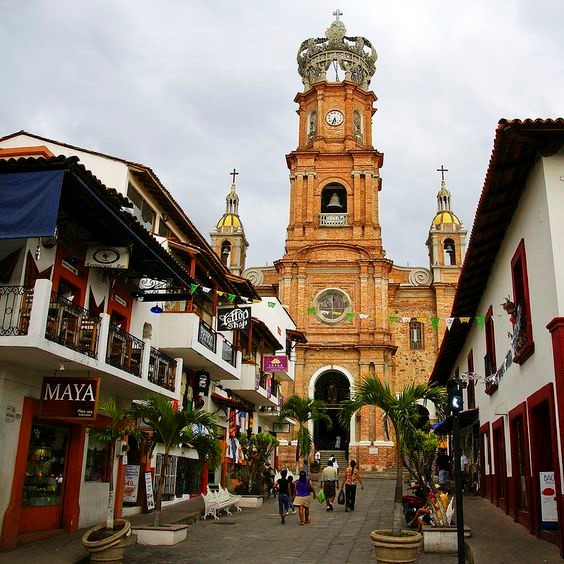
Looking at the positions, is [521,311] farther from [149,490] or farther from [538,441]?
[149,490]

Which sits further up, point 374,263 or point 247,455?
point 374,263

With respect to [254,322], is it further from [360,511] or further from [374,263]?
[374,263]

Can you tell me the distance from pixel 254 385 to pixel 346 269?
1845 centimetres

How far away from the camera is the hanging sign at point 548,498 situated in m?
11.5

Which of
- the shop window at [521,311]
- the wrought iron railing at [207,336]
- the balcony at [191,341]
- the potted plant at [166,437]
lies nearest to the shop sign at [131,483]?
the balcony at [191,341]

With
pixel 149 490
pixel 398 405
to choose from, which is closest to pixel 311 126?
pixel 149 490

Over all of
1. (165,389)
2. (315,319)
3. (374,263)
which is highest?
(374,263)

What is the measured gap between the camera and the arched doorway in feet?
145

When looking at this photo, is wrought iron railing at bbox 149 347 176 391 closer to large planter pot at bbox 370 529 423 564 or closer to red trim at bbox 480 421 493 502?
large planter pot at bbox 370 529 423 564

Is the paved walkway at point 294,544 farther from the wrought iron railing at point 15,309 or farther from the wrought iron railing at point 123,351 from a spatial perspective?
the wrought iron railing at point 15,309

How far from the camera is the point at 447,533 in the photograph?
12.5m

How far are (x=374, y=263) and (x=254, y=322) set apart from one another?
1765 cm

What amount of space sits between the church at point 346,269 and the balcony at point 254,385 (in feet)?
32.5

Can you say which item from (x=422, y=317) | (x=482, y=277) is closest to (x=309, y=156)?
(x=422, y=317)
